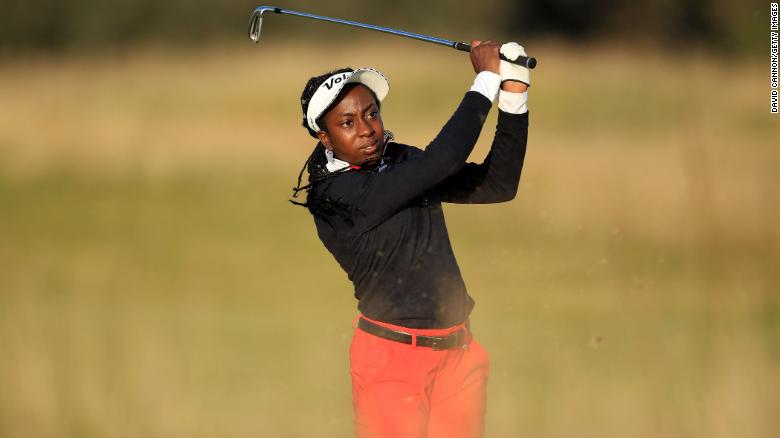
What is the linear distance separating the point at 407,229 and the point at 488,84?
539 millimetres

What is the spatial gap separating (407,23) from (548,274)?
794 cm

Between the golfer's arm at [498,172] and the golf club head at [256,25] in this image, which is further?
the golf club head at [256,25]

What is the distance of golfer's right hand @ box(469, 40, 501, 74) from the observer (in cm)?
420

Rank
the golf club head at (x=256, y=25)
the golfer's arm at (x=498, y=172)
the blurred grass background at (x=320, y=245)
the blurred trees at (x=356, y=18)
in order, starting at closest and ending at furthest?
the golfer's arm at (x=498, y=172)
the golf club head at (x=256, y=25)
the blurred grass background at (x=320, y=245)
the blurred trees at (x=356, y=18)

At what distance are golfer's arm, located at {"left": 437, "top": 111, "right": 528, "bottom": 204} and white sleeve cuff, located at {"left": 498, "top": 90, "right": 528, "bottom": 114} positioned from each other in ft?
0.05

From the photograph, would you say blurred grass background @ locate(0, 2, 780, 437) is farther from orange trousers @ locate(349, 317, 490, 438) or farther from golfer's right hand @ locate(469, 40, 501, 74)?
golfer's right hand @ locate(469, 40, 501, 74)

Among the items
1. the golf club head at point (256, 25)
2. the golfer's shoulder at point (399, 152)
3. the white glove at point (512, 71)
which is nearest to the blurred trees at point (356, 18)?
the golf club head at point (256, 25)

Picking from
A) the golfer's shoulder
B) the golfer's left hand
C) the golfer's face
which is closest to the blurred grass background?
the golfer's shoulder

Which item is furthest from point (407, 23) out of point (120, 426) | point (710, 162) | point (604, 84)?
point (120, 426)

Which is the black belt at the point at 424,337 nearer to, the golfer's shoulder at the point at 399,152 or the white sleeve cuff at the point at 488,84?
the golfer's shoulder at the point at 399,152

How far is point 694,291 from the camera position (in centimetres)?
996

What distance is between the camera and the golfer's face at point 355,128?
4.33m

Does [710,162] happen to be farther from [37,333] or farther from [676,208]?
[37,333]

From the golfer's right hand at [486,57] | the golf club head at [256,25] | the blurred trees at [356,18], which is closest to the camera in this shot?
the golfer's right hand at [486,57]
